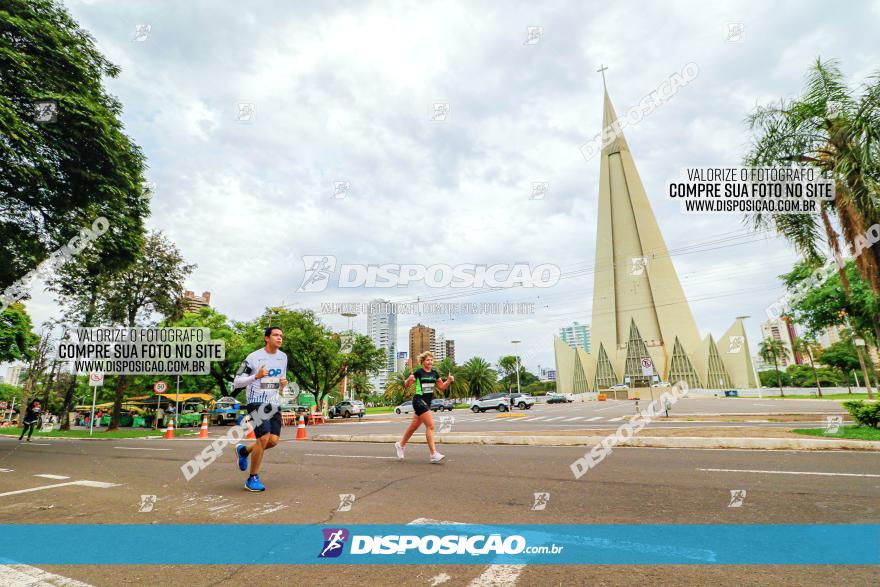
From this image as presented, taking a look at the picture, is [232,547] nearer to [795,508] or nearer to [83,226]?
[795,508]

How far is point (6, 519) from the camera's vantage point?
4355mm

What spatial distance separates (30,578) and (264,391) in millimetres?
2728

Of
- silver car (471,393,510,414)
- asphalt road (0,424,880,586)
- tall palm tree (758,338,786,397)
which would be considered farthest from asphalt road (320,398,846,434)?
tall palm tree (758,338,786,397)

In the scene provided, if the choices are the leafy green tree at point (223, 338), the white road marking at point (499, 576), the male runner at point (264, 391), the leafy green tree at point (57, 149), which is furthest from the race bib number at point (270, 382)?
the leafy green tree at point (223, 338)

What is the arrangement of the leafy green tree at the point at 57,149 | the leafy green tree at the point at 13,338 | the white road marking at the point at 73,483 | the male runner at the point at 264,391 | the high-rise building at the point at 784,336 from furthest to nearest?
the high-rise building at the point at 784,336 → the leafy green tree at the point at 13,338 → the leafy green tree at the point at 57,149 → the white road marking at the point at 73,483 → the male runner at the point at 264,391

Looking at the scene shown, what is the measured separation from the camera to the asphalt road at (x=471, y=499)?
2701 millimetres

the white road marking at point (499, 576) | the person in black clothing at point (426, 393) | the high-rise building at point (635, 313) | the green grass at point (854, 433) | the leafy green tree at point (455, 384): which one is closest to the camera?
the white road marking at point (499, 576)

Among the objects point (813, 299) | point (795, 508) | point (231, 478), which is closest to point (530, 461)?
point (795, 508)

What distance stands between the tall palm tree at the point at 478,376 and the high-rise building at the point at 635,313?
2464 cm

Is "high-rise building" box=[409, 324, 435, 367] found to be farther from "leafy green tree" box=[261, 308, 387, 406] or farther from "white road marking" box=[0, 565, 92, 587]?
"white road marking" box=[0, 565, 92, 587]

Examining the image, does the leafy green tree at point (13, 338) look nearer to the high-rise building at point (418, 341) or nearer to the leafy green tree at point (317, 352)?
the leafy green tree at point (317, 352)

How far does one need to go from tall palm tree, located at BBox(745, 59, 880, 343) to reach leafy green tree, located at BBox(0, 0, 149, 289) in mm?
18908

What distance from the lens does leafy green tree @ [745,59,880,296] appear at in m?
10.2

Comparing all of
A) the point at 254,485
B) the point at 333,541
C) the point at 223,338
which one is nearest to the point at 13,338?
the point at 223,338
